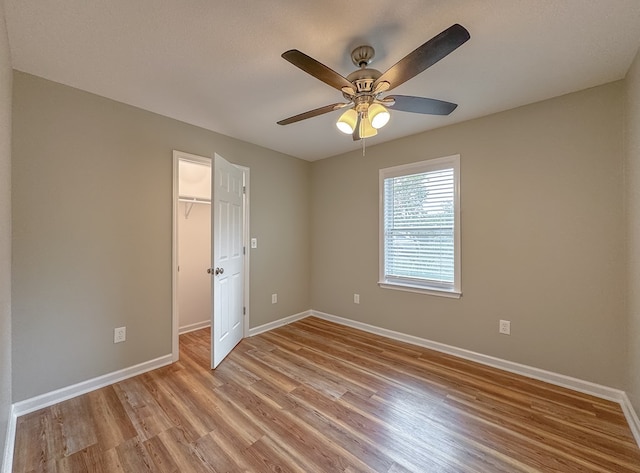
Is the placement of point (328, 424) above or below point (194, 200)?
below

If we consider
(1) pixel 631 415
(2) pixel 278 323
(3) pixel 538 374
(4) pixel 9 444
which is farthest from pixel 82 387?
(1) pixel 631 415

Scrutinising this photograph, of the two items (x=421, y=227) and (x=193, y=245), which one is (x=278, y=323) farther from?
(x=421, y=227)

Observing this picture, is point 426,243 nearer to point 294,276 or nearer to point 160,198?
point 294,276

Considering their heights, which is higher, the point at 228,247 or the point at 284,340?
the point at 228,247

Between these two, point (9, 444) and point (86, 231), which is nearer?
point (9, 444)

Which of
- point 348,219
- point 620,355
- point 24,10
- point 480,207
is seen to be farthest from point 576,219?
point 24,10

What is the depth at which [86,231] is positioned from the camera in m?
2.14

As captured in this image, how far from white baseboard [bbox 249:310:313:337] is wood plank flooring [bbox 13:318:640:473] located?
0.81 meters

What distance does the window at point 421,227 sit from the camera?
9.20 feet

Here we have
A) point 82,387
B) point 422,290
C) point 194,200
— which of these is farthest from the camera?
point 194,200

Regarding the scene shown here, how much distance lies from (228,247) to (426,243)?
86.4 inches

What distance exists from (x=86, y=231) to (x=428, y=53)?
269 cm

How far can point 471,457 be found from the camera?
1.50 m

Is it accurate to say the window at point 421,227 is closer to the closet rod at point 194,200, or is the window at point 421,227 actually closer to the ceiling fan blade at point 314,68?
the ceiling fan blade at point 314,68
